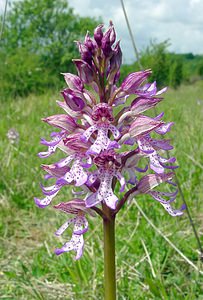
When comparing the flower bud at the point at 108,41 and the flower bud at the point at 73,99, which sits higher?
the flower bud at the point at 108,41

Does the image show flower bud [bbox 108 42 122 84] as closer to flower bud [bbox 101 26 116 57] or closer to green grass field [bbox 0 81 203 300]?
flower bud [bbox 101 26 116 57]

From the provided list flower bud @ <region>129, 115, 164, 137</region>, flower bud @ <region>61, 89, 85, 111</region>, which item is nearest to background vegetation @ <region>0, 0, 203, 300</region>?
flower bud @ <region>129, 115, 164, 137</region>

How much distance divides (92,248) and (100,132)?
1038mm

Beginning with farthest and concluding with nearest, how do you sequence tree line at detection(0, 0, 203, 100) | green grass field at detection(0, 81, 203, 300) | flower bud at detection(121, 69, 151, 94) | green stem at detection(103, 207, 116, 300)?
tree line at detection(0, 0, 203, 100) < green grass field at detection(0, 81, 203, 300) < flower bud at detection(121, 69, 151, 94) < green stem at detection(103, 207, 116, 300)

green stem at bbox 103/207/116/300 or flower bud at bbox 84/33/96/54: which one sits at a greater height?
flower bud at bbox 84/33/96/54

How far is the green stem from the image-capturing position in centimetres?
102

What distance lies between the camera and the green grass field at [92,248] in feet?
5.64

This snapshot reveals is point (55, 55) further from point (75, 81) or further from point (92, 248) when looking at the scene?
point (75, 81)

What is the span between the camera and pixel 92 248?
77.4 inches

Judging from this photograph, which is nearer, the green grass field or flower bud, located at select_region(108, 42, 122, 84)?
flower bud, located at select_region(108, 42, 122, 84)

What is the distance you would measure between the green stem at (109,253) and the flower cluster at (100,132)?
0.03 meters

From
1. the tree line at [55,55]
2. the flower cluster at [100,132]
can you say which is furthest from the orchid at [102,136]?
the tree line at [55,55]

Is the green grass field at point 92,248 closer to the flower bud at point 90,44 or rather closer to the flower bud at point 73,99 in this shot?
the flower bud at point 73,99

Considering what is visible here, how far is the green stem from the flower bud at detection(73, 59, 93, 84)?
31 cm
